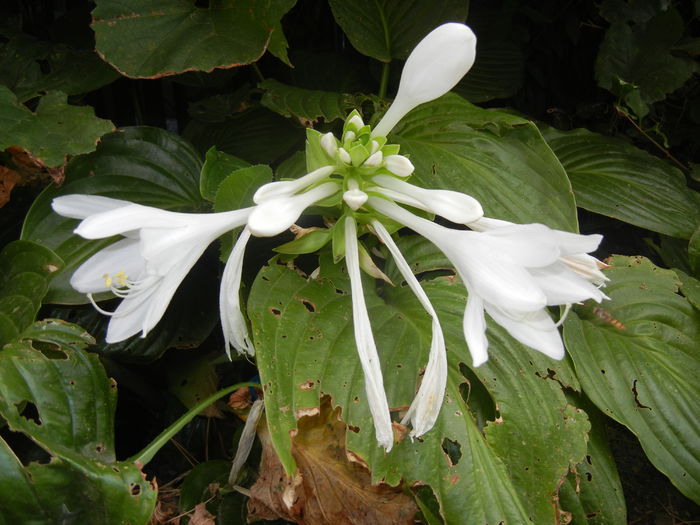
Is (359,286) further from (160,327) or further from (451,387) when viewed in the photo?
(160,327)

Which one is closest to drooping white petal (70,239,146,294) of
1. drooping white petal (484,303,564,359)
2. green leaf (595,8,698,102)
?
drooping white petal (484,303,564,359)

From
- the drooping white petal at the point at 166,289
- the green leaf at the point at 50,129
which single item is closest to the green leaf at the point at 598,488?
the drooping white petal at the point at 166,289

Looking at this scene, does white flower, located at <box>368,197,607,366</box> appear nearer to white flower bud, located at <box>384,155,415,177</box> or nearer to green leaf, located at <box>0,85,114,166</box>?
white flower bud, located at <box>384,155,415,177</box>

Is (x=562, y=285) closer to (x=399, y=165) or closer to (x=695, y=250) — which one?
(x=399, y=165)

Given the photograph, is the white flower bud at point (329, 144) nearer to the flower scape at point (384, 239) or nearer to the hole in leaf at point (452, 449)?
the flower scape at point (384, 239)

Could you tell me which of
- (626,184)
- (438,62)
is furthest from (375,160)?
(626,184)

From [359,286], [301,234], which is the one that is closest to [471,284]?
[359,286]
